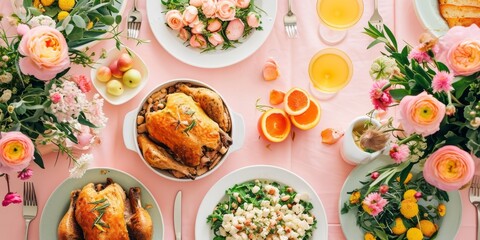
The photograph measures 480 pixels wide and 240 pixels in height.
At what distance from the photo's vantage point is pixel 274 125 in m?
1.91

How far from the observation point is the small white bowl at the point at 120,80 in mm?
1864

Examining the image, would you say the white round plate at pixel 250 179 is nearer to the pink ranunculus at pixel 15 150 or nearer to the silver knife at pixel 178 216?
the silver knife at pixel 178 216

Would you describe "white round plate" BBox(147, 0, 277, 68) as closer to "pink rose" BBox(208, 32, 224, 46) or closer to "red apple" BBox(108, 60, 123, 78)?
"pink rose" BBox(208, 32, 224, 46)

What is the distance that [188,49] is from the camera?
1.91 m

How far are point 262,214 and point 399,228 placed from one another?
41 centimetres

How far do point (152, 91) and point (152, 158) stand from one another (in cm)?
21

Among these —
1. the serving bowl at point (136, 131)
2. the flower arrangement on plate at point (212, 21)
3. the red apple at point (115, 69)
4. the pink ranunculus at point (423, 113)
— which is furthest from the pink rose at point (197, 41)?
the pink ranunculus at point (423, 113)

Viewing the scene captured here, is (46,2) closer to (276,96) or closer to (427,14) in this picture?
(276,96)

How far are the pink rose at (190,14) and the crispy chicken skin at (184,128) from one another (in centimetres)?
24

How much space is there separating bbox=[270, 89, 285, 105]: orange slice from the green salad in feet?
0.84

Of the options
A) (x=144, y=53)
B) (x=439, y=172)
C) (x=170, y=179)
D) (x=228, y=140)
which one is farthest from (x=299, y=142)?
(x=439, y=172)

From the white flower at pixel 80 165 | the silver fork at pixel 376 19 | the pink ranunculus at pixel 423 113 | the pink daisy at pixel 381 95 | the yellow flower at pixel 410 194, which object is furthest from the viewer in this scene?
the silver fork at pixel 376 19

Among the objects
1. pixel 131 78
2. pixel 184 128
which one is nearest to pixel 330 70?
pixel 184 128

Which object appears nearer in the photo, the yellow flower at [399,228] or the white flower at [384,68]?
the white flower at [384,68]
